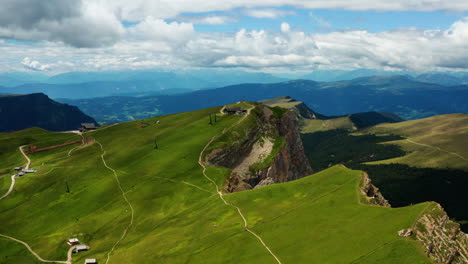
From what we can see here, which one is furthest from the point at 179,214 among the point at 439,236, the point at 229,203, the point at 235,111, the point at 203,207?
the point at 235,111

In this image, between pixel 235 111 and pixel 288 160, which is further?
pixel 235 111

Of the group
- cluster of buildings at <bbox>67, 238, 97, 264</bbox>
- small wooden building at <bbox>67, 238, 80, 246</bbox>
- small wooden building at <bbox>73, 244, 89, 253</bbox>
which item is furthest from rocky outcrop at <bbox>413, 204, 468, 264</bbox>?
small wooden building at <bbox>67, 238, 80, 246</bbox>

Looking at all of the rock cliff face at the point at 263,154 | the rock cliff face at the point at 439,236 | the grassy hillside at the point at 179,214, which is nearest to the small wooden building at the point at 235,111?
the rock cliff face at the point at 263,154

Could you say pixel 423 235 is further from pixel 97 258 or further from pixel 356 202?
pixel 97 258

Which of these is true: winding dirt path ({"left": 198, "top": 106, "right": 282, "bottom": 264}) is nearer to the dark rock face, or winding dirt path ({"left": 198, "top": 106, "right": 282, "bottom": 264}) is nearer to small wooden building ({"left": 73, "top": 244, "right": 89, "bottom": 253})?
the dark rock face

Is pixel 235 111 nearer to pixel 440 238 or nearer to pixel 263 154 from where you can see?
pixel 263 154

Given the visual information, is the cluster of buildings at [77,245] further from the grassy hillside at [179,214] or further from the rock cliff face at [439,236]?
the rock cliff face at [439,236]
